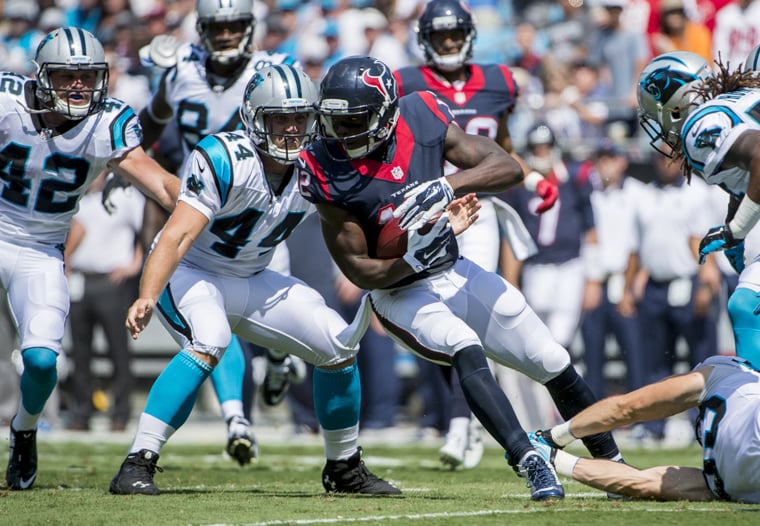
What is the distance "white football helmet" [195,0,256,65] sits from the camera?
7402mm

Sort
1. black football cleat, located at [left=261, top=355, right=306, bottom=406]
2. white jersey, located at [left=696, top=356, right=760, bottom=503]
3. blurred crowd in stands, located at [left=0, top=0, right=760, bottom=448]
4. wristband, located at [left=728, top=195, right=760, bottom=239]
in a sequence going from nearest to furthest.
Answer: white jersey, located at [left=696, top=356, right=760, bottom=503], wristband, located at [left=728, top=195, right=760, bottom=239], black football cleat, located at [left=261, top=355, right=306, bottom=406], blurred crowd in stands, located at [left=0, top=0, right=760, bottom=448]

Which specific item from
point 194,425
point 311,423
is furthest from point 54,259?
point 194,425

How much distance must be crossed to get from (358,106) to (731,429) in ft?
6.43

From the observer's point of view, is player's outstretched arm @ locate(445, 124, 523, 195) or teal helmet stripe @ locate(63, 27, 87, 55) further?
teal helmet stripe @ locate(63, 27, 87, 55)

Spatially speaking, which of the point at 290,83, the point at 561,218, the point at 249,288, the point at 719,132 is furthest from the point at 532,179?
the point at 561,218

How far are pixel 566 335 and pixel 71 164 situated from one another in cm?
496

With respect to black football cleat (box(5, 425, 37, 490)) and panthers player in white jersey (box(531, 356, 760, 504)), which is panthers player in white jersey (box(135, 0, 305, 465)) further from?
panthers player in white jersey (box(531, 356, 760, 504))

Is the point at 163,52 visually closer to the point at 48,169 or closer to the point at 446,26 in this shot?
the point at 446,26

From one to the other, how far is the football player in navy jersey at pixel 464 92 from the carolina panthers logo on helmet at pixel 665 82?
1.92m

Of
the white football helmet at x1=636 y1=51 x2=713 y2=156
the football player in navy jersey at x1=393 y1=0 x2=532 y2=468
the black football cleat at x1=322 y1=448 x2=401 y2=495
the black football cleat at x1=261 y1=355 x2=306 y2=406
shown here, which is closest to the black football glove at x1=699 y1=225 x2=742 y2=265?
the white football helmet at x1=636 y1=51 x2=713 y2=156

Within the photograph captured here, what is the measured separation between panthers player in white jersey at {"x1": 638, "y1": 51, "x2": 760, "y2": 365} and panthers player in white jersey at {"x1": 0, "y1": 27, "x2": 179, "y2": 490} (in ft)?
7.82

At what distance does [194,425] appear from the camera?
11.1 metres

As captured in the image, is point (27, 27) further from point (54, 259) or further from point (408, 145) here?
point (408, 145)

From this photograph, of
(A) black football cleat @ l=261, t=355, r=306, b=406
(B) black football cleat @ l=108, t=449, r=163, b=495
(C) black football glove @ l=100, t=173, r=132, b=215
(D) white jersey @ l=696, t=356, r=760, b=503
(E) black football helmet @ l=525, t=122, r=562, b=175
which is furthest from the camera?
(E) black football helmet @ l=525, t=122, r=562, b=175
